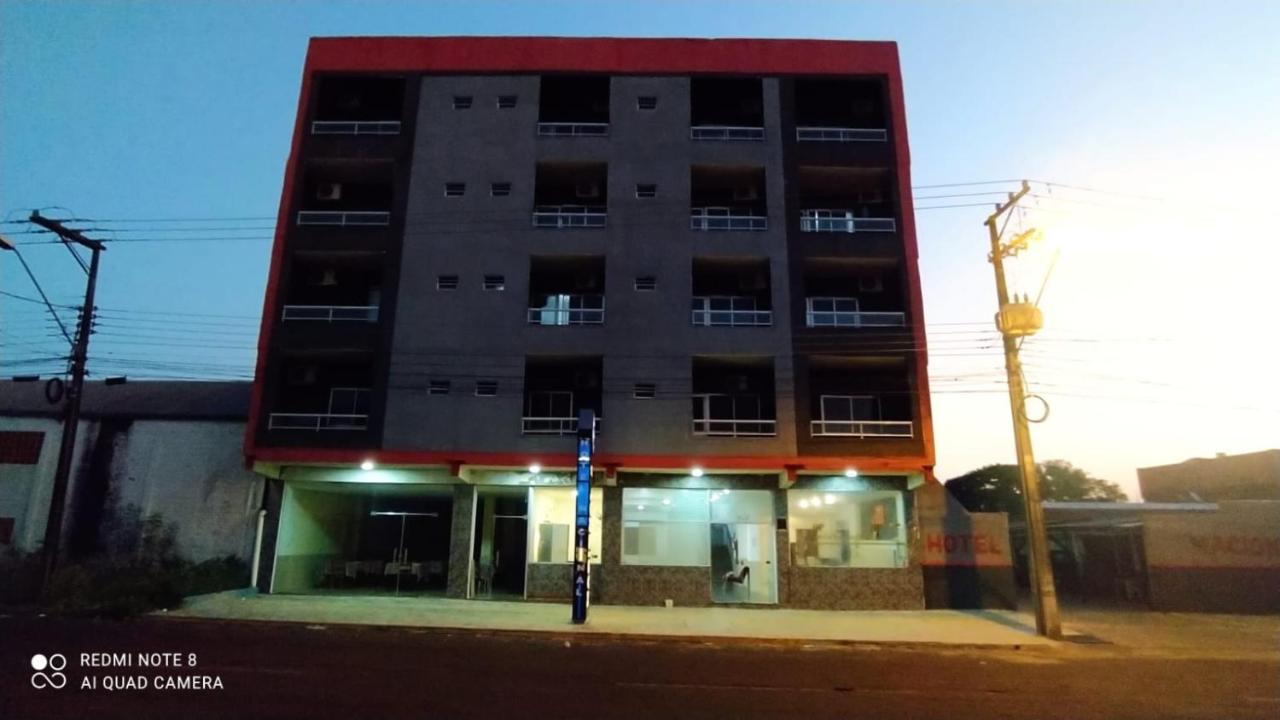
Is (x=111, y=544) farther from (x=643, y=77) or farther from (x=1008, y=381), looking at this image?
(x=1008, y=381)

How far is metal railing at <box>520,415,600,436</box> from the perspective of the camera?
20531 mm

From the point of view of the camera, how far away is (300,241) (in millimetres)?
22281

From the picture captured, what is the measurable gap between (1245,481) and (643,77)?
40947 mm

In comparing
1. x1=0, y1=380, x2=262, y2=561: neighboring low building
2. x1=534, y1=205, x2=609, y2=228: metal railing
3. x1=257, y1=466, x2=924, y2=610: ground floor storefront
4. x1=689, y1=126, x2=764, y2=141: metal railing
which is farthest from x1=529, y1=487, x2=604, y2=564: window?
x1=689, y1=126, x2=764, y2=141: metal railing

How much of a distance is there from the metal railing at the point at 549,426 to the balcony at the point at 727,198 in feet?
25.3

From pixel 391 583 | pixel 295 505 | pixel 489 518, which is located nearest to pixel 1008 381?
pixel 489 518

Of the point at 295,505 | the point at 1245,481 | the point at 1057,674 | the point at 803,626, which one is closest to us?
the point at 1057,674

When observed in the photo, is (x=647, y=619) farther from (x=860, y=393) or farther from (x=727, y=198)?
(x=727, y=198)

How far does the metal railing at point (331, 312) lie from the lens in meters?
21.7

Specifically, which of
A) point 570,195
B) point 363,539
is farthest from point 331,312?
point 570,195

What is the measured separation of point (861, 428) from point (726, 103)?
12967 millimetres

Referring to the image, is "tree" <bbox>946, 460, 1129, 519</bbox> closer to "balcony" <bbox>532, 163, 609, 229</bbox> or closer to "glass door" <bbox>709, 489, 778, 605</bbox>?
"glass door" <bbox>709, 489, 778, 605</bbox>
